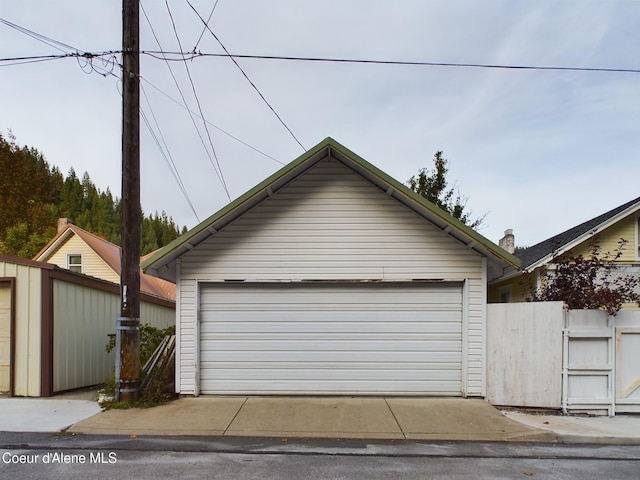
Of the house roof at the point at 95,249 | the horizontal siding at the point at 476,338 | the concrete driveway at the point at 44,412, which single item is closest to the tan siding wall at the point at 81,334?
the concrete driveway at the point at 44,412

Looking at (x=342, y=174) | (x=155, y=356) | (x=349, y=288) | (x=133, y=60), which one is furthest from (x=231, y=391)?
(x=133, y=60)

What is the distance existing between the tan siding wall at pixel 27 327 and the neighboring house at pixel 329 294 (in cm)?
228

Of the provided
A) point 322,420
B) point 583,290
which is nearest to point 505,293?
point 583,290

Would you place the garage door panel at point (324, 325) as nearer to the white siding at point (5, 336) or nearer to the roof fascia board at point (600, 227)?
the white siding at point (5, 336)

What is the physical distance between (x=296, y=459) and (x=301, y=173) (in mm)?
5145

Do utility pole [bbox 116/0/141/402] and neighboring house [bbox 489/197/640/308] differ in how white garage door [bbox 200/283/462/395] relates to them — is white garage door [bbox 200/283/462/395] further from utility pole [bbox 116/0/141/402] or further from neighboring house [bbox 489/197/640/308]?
neighboring house [bbox 489/197/640/308]

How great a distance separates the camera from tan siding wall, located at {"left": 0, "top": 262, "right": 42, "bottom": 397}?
323 inches

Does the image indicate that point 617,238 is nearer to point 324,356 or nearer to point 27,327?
point 324,356

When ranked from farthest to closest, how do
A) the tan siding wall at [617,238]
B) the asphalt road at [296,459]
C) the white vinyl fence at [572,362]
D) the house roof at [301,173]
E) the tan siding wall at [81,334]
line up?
the tan siding wall at [617,238] < the tan siding wall at [81,334] < the house roof at [301,173] < the white vinyl fence at [572,362] < the asphalt road at [296,459]

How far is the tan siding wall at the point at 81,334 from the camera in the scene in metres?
8.69

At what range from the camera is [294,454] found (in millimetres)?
5391

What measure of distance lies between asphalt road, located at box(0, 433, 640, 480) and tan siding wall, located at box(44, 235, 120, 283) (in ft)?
54.8

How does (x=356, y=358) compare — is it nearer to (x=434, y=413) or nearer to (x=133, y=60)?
(x=434, y=413)

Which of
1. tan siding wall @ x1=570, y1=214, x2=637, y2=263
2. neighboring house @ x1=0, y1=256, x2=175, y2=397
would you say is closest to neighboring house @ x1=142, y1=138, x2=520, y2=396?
neighboring house @ x1=0, y1=256, x2=175, y2=397
